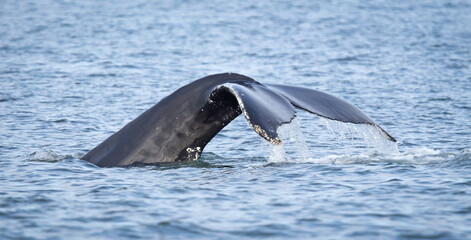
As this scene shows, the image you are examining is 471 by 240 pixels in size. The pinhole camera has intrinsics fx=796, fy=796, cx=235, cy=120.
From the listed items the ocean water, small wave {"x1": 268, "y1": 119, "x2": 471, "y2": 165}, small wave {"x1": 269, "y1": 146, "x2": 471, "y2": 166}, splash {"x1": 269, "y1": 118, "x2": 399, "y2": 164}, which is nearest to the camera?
the ocean water

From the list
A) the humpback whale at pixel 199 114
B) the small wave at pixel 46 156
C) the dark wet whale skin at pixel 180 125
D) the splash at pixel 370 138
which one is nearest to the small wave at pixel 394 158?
the splash at pixel 370 138

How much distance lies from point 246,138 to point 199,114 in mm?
5018

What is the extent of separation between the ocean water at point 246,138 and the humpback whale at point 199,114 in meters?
0.30

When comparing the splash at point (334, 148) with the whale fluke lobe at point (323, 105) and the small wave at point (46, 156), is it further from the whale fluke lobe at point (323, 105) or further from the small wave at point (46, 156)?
the small wave at point (46, 156)

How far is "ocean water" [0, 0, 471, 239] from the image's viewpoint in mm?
7996

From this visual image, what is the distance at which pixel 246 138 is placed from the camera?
13758 millimetres

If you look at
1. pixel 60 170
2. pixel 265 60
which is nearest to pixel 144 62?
pixel 265 60

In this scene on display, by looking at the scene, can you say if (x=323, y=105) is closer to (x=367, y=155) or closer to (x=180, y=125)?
(x=180, y=125)

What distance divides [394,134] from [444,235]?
20.5ft

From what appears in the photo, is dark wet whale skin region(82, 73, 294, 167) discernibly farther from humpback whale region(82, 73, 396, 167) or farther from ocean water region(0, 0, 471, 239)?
ocean water region(0, 0, 471, 239)

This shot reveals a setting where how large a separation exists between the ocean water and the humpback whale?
30cm

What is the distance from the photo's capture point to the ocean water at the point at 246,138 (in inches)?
315

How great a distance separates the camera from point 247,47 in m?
28.0

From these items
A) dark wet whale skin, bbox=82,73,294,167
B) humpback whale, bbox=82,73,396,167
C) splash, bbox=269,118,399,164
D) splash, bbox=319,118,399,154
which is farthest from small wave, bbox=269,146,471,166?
dark wet whale skin, bbox=82,73,294,167
